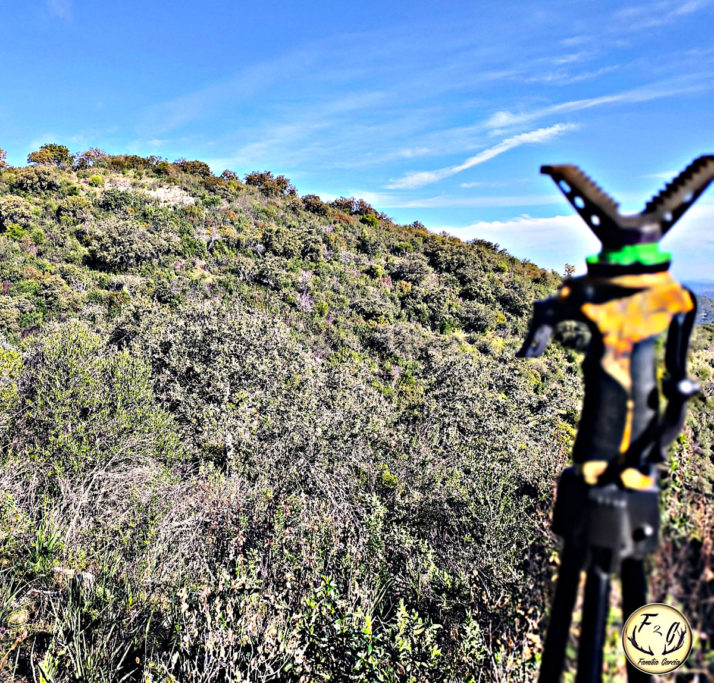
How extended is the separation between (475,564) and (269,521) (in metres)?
3.94

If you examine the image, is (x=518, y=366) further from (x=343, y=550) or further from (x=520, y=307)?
(x=343, y=550)

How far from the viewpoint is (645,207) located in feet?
4.87

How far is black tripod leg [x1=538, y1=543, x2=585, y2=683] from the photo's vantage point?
1.54 m

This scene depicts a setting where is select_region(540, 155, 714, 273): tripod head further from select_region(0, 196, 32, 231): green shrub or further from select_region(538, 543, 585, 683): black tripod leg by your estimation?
select_region(0, 196, 32, 231): green shrub

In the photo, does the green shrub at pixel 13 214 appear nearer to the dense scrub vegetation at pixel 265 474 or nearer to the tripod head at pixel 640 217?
the dense scrub vegetation at pixel 265 474

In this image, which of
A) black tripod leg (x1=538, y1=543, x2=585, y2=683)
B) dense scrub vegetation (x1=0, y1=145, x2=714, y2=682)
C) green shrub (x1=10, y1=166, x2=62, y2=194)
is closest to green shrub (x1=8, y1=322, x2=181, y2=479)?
dense scrub vegetation (x1=0, y1=145, x2=714, y2=682)

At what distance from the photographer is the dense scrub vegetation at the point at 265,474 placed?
5070 mm

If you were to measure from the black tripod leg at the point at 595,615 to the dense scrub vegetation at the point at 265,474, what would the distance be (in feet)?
0.98

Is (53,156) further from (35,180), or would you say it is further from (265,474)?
(265,474)

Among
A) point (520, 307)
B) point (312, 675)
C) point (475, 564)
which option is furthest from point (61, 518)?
point (520, 307)

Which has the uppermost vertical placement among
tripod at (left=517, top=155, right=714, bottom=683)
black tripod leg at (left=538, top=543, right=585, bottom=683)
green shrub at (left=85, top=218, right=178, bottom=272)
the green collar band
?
green shrub at (left=85, top=218, right=178, bottom=272)

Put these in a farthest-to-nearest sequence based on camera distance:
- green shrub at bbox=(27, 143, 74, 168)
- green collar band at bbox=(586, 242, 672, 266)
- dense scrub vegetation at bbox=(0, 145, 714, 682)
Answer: green shrub at bbox=(27, 143, 74, 168)
dense scrub vegetation at bbox=(0, 145, 714, 682)
green collar band at bbox=(586, 242, 672, 266)

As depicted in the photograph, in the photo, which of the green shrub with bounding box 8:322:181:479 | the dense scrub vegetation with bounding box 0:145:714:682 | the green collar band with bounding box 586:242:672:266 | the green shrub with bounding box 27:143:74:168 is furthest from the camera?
the green shrub with bounding box 27:143:74:168

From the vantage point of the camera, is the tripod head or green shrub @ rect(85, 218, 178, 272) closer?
the tripod head
